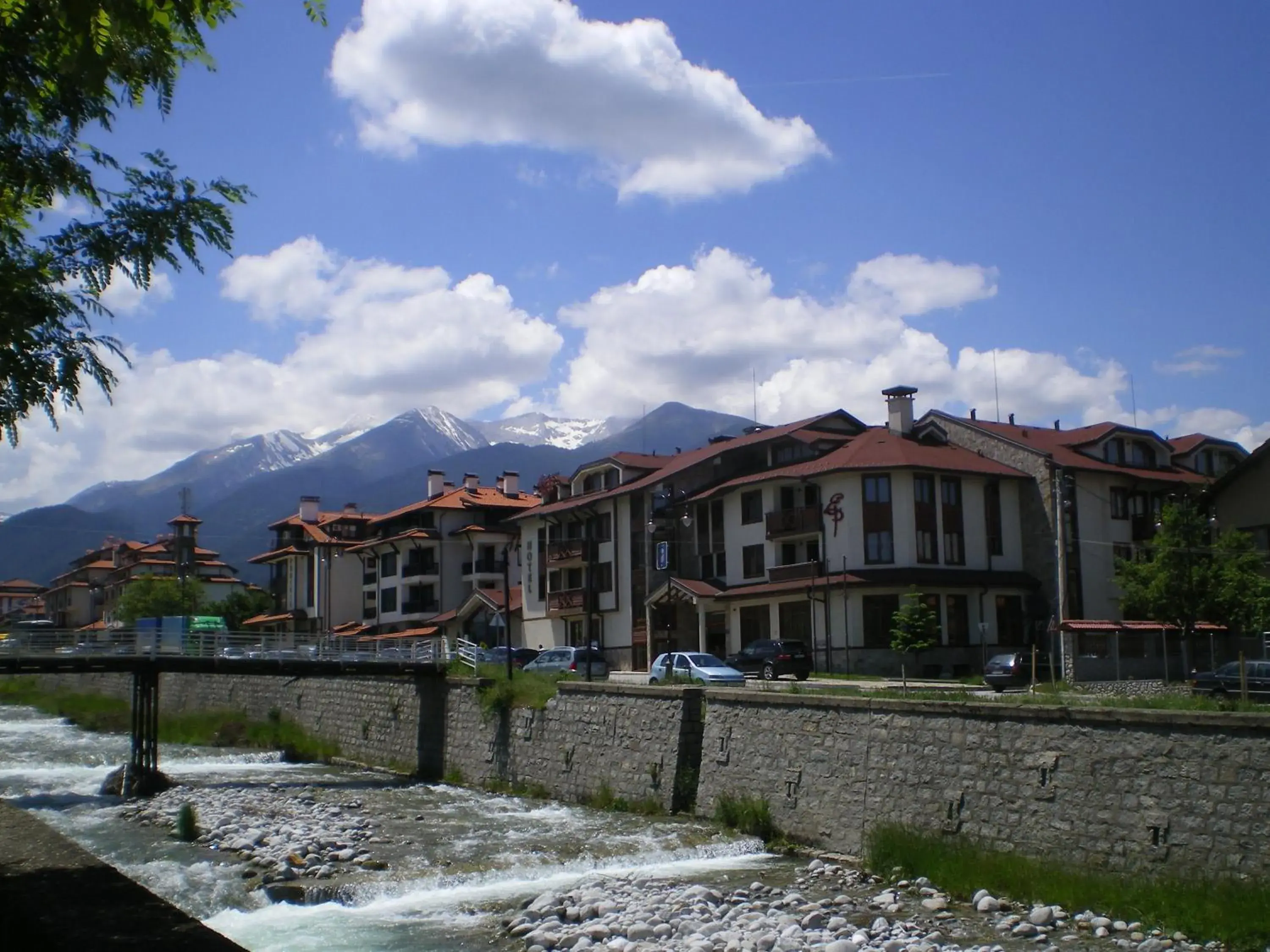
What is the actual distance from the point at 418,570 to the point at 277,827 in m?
58.0

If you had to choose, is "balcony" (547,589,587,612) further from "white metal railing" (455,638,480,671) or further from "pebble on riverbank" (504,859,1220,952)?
"pebble on riverbank" (504,859,1220,952)

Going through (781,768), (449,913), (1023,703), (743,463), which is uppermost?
Result: (743,463)

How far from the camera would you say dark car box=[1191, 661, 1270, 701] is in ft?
112

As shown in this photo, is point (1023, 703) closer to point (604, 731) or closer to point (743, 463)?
point (604, 731)

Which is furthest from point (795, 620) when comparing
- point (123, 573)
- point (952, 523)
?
point (123, 573)

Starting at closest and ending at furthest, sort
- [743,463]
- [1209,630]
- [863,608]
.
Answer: [1209,630] → [863,608] → [743,463]

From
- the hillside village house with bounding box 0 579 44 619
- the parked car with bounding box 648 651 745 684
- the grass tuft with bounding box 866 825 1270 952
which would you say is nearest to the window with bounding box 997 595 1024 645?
the parked car with bounding box 648 651 745 684

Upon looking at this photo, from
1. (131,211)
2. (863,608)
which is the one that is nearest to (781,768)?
(131,211)

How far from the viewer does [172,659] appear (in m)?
43.4

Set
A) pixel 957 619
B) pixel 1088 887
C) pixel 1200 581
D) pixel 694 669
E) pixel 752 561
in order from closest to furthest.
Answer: pixel 1088 887 < pixel 694 669 < pixel 1200 581 < pixel 957 619 < pixel 752 561

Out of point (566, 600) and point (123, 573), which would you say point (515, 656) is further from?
point (123, 573)

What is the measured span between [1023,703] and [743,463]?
44.6m

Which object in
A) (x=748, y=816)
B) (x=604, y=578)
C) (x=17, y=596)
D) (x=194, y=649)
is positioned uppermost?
(x=17, y=596)

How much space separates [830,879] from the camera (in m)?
20.9
